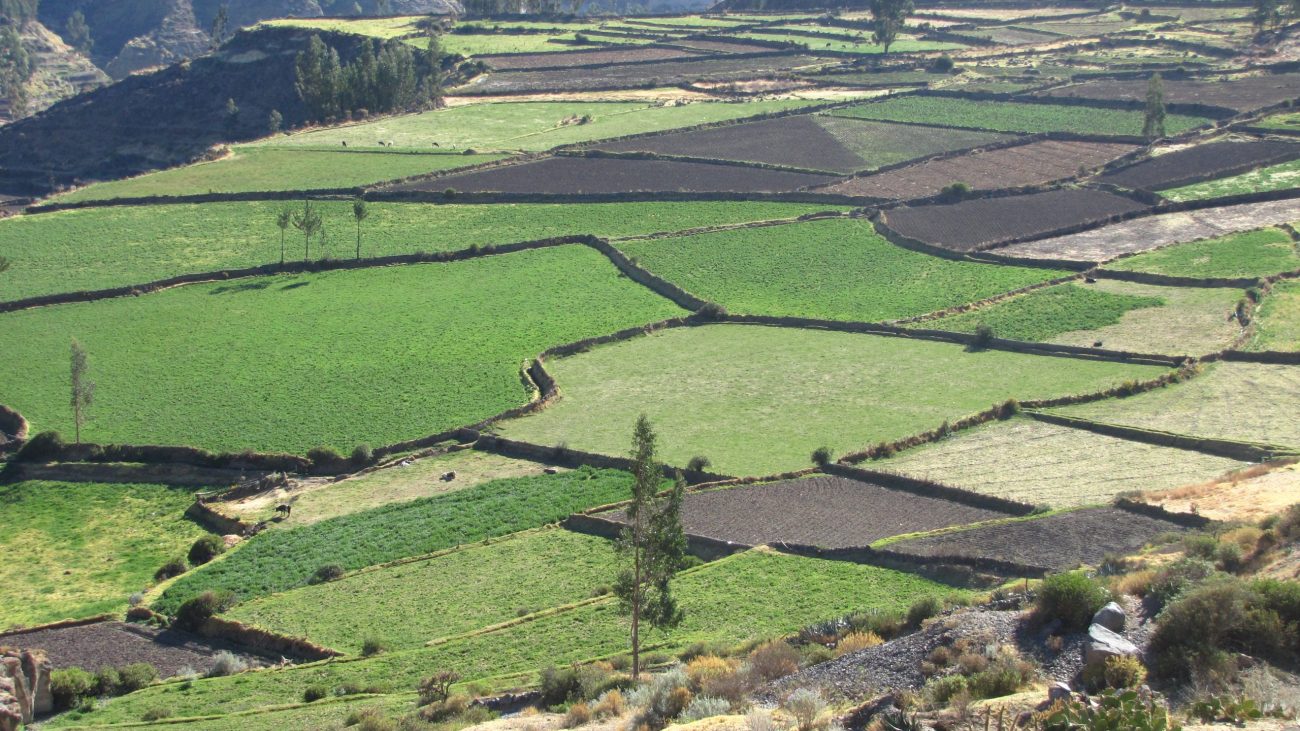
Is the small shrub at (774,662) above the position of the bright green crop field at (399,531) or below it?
above

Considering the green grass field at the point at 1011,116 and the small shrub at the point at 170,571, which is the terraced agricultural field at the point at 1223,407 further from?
the green grass field at the point at 1011,116

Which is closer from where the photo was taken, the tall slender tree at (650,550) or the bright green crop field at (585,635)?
the tall slender tree at (650,550)

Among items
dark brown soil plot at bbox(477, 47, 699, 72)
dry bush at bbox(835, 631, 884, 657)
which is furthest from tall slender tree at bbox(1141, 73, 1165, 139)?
dry bush at bbox(835, 631, 884, 657)

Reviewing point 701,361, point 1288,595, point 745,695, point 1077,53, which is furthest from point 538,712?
point 1077,53

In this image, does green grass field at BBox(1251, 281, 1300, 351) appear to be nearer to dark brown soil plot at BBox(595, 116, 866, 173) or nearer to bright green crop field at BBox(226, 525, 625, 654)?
bright green crop field at BBox(226, 525, 625, 654)

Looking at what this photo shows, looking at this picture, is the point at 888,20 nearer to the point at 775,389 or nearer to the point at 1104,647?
the point at 775,389

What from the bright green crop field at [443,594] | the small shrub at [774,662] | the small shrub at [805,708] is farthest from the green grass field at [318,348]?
the small shrub at [805,708]

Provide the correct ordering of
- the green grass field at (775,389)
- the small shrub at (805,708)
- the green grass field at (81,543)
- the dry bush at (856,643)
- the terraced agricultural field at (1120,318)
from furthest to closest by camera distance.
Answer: the terraced agricultural field at (1120,318) → the green grass field at (775,389) → the green grass field at (81,543) → the dry bush at (856,643) → the small shrub at (805,708)
